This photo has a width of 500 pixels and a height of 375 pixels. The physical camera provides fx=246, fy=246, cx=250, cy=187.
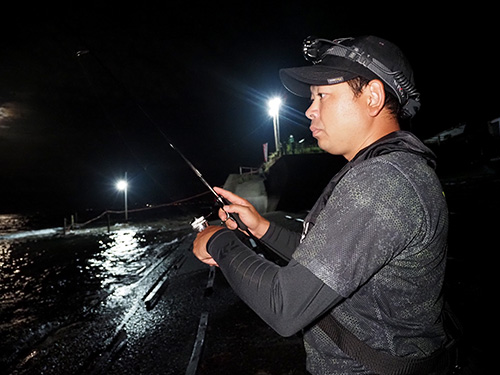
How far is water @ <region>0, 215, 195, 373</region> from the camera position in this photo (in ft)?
19.3

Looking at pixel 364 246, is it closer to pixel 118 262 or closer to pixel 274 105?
pixel 118 262

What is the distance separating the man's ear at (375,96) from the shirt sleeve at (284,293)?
3.35ft

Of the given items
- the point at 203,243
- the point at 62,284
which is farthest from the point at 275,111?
the point at 203,243

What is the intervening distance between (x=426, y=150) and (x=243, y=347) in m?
4.33

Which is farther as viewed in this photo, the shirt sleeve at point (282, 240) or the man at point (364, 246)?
the shirt sleeve at point (282, 240)

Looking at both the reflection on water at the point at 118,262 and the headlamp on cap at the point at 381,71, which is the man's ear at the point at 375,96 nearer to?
the headlamp on cap at the point at 381,71

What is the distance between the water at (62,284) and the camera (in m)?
5.87

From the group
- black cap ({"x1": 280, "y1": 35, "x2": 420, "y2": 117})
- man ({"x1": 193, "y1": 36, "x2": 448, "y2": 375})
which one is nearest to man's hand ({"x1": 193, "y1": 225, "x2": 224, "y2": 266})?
man ({"x1": 193, "y1": 36, "x2": 448, "y2": 375})

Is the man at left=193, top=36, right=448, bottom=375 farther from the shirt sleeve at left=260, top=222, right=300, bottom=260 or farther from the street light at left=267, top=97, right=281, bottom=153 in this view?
the street light at left=267, top=97, right=281, bottom=153

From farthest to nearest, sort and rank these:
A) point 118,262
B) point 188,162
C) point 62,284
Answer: point 118,262 → point 62,284 → point 188,162

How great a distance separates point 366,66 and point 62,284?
465 inches

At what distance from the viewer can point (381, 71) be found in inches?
54.7

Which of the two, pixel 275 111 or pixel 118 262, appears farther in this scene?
pixel 275 111

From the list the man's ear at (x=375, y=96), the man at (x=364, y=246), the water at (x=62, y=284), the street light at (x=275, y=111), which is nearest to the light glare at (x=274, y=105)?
the street light at (x=275, y=111)
